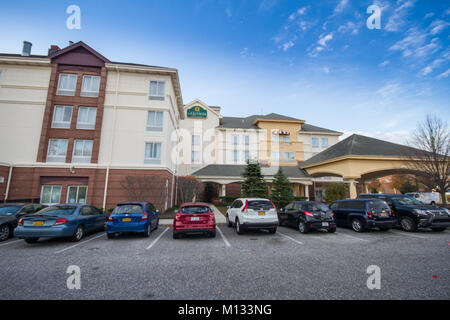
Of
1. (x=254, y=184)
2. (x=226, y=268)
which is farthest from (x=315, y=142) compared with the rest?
(x=226, y=268)

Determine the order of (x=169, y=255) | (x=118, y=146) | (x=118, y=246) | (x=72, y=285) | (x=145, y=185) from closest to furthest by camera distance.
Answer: (x=72, y=285), (x=169, y=255), (x=118, y=246), (x=145, y=185), (x=118, y=146)

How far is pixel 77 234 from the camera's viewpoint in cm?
846

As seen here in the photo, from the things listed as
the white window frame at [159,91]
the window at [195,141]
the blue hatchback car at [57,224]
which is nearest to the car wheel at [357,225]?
the blue hatchback car at [57,224]

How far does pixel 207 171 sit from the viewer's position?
27.7 meters

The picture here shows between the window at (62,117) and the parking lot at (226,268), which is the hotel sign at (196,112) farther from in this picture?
the parking lot at (226,268)

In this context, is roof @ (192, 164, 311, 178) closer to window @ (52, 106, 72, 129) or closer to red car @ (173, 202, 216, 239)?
window @ (52, 106, 72, 129)

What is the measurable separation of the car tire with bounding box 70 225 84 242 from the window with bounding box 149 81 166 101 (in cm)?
1421

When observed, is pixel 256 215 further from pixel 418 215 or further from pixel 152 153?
pixel 152 153

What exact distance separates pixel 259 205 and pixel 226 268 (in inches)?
179

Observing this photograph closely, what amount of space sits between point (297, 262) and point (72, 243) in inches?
328

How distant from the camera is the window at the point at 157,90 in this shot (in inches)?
786

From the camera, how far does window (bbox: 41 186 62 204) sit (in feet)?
57.5
